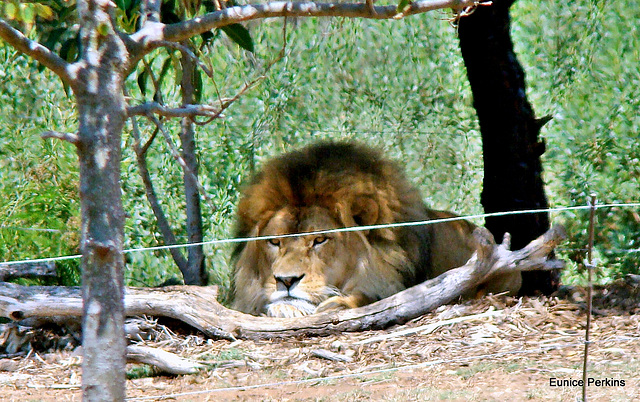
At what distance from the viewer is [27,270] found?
18.4 feet

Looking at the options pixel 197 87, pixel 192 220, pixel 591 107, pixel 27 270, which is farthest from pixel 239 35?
pixel 591 107

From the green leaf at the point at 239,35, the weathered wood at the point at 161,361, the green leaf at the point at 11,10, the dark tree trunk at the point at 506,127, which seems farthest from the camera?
the dark tree trunk at the point at 506,127

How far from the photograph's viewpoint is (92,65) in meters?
2.33

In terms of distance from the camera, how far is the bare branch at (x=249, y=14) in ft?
8.40

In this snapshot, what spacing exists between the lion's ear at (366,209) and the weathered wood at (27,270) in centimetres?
212

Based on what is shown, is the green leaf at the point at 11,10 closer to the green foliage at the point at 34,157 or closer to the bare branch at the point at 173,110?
the bare branch at the point at 173,110

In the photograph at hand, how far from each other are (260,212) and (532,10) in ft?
13.0

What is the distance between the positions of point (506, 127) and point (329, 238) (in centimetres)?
176

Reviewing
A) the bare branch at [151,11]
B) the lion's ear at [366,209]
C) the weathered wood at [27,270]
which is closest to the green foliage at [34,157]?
the weathered wood at [27,270]

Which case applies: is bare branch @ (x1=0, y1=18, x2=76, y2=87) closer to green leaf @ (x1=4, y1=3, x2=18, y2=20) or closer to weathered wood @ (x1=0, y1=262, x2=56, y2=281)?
green leaf @ (x1=4, y1=3, x2=18, y2=20)

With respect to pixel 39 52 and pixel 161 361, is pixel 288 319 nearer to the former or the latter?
pixel 161 361

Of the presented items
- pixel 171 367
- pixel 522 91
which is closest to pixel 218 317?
pixel 171 367

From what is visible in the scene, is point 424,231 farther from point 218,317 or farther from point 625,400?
point 625,400

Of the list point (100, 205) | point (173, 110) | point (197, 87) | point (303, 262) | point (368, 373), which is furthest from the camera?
point (197, 87)
